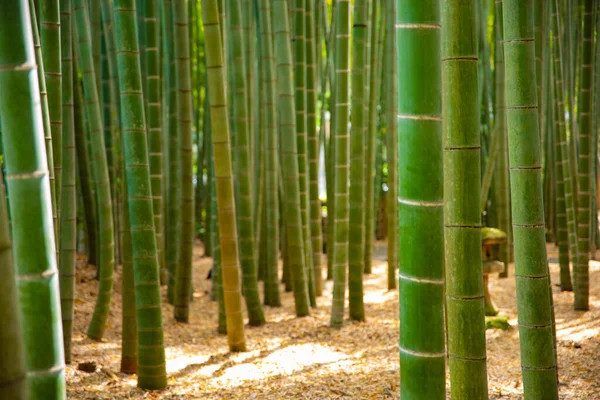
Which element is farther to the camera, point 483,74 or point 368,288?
point 483,74

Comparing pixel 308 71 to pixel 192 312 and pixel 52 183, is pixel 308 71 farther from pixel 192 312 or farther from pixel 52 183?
pixel 52 183

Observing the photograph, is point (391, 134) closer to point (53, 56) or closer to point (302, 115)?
point (302, 115)

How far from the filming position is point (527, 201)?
1.79m

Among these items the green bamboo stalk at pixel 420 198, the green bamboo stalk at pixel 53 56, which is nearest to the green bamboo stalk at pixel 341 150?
the green bamboo stalk at pixel 53 56

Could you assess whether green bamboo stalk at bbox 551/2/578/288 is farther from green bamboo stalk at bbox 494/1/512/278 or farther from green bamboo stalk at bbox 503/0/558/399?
green bamboo stalk at bbox 503/0/558/399

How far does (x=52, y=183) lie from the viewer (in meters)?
2.02

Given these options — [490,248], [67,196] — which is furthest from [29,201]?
[490,248]

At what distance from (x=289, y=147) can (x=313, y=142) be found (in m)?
0.78

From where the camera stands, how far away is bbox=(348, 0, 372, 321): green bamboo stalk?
3.64m

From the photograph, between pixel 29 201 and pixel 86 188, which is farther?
pixel 86 188

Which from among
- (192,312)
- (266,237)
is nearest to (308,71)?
(266,237)

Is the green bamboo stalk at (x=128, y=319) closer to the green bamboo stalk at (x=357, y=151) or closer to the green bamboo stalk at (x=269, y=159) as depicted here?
the green bamboo stalk at (x=357, y=151)

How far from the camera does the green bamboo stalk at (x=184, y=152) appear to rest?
343 cm

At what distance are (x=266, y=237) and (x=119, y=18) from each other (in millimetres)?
2680
